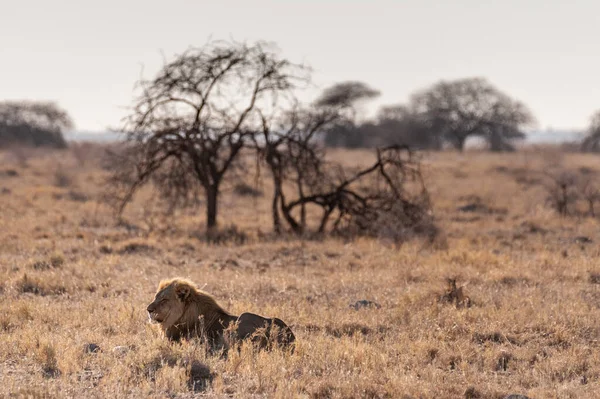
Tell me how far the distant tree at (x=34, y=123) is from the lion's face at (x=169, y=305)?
74618 mm

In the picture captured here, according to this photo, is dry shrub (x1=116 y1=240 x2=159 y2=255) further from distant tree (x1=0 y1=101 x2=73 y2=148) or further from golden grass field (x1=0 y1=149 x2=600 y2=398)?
distant tree (x1=0 y1=101 x2=73 y2=148)

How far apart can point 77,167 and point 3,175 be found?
29.4 ft

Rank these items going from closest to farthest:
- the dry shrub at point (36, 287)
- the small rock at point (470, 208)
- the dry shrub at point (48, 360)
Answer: the dry shrub at point (48, 360), the dry shrub at point (36, 287), the small rock at point (470, 208)

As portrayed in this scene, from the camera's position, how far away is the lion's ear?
7588mm

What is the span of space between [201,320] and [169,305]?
0.37 meters

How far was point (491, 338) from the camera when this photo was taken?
8.40 metres

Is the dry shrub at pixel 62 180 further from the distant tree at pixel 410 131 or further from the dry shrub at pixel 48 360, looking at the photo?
the distant tree at pixel 410 131

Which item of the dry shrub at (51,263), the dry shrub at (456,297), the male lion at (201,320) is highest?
the male lion at (201,320)

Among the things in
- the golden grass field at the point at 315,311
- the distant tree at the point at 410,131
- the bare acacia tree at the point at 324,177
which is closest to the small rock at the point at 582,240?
the golden grass field at the point at 315,311

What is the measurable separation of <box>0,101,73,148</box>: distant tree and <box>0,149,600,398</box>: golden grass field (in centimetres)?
6345

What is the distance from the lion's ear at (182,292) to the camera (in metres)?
7.59

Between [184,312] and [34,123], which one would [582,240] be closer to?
[184,312]

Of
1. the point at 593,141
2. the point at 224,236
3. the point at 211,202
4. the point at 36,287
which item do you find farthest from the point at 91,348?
the point at 593,141

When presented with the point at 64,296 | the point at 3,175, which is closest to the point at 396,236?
the point at 64,296
